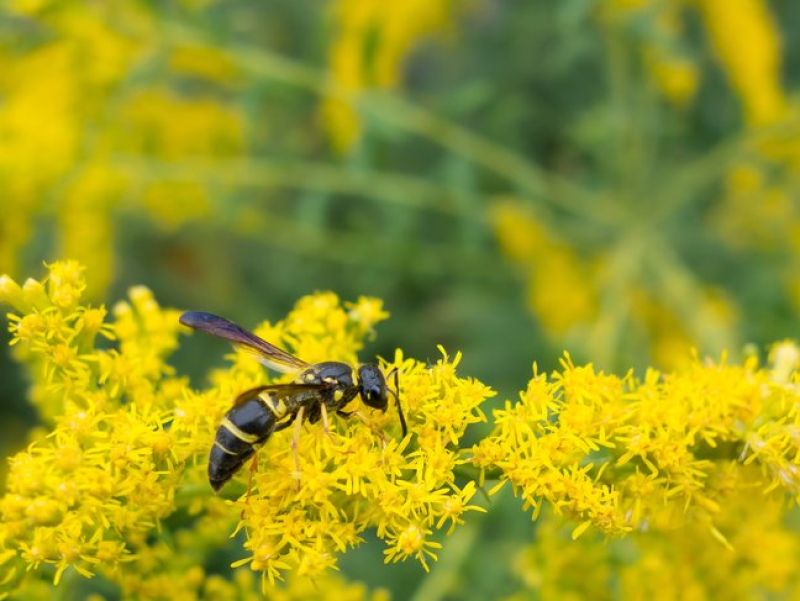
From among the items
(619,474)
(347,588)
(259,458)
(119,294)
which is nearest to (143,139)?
(119,294)

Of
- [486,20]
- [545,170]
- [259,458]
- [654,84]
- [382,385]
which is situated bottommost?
[259,458]

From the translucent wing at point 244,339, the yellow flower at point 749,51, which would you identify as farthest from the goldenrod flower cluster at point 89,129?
the yellow flower at point 749,51

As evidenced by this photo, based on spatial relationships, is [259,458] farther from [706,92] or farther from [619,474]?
[706,92]

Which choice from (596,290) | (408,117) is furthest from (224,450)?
(596,290)

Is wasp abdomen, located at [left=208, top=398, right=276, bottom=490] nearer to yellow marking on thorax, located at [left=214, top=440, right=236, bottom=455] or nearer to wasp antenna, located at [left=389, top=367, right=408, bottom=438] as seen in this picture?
yellow marking on thorax, located at [left=214, top=440, right=236, bottom=455]

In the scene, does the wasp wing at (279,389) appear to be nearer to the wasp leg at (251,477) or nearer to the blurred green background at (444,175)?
the wasp leg at (251,477)

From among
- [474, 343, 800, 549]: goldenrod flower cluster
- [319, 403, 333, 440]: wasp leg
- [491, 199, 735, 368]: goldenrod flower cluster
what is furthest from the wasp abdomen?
[491, 199, 735, 368]: goldenrod flower cluster
